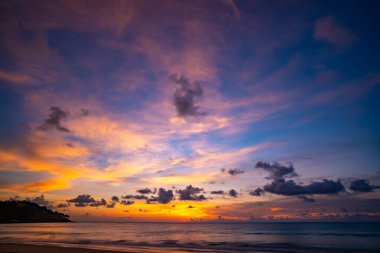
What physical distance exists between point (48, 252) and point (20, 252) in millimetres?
3363

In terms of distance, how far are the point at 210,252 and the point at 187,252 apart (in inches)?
158

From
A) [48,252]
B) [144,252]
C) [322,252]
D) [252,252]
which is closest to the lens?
[48,252]

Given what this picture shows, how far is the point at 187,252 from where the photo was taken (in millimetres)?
41531

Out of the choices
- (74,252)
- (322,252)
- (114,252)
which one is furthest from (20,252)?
(322,252)

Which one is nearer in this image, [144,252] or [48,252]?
[48,252]

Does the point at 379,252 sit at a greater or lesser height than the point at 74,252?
lesser

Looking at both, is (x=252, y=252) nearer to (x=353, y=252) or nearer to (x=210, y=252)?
(x=210, y=252)

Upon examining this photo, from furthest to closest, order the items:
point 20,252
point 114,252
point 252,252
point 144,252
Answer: point 252,252, point 144,252, point 114,252, point 20,252

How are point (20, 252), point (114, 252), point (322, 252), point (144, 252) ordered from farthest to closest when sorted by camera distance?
1. point (322, 252)
2. point (144, 252)
3. point (114, 252)
4. point (20, 252)

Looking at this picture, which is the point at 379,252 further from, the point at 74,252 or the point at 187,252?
the point at 74,252

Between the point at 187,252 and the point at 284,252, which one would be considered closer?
the point at 187,252

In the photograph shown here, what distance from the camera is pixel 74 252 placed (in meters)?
36.2

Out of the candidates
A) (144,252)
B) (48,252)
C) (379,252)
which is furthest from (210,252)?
(379,252)

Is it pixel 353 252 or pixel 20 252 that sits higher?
pixel 20 252
